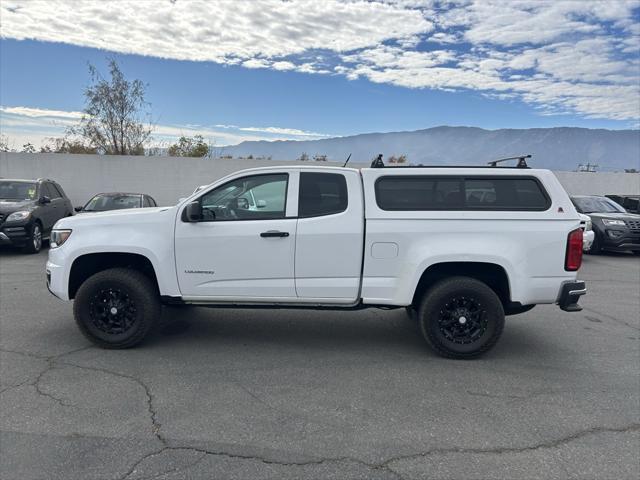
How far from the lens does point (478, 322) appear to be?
4301mm

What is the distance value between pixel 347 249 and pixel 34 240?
9189mm

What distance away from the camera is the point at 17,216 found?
9625mm

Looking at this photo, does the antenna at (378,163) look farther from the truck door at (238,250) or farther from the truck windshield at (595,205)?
the truck windshield at (595,205)

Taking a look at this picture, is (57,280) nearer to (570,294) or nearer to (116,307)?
(116,307)

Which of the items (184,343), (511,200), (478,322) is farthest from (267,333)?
(511,200)

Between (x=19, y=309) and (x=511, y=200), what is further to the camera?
(x=19, y=309)

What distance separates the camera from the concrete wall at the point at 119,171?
667 inches

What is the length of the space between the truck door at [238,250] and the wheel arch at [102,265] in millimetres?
468

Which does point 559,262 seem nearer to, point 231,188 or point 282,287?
point 282,287

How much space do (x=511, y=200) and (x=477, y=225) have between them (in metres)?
0.48

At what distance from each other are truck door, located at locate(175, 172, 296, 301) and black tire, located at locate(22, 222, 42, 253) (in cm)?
771

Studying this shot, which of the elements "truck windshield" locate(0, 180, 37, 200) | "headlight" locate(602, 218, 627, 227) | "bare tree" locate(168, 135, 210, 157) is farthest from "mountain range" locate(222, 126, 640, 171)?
"truck windshield" locate(0, 180, 37, 200)

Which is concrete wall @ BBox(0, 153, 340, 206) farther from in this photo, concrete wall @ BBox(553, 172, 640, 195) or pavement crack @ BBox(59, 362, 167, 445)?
pavement crack @ BBox(59, 362, 167, 445)

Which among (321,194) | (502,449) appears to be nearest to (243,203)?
(321,194)
